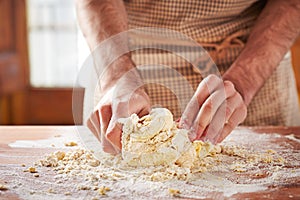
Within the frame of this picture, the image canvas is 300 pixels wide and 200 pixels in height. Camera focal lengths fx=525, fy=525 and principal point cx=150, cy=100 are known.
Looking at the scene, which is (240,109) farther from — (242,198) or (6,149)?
(6,149)

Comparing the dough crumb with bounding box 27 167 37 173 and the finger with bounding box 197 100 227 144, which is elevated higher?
the finger with bounding box 197 100 227 144

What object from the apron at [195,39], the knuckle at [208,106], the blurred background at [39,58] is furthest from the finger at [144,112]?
the blurred background at [39,58]

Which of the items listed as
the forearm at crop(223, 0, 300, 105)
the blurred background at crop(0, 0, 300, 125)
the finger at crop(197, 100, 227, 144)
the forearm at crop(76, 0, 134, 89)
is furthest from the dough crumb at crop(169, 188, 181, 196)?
the blurred background at crop(0, 0, 300, 125)

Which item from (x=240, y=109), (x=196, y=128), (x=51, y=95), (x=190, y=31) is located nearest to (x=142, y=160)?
(x=196, y=128)

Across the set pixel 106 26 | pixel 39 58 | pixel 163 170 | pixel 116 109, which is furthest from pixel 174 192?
pixel 39 58

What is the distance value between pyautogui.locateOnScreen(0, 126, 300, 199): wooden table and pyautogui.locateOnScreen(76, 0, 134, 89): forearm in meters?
0.19

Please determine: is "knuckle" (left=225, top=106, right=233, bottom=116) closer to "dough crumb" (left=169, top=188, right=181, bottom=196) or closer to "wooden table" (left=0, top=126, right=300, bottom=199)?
"wooden table" (left=0, top=126, right=300, bottom=199)

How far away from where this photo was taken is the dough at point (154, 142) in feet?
2.98

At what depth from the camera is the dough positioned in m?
0.91

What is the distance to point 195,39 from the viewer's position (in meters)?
1.40

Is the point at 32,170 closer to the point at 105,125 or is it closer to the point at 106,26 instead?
the point at 105,125

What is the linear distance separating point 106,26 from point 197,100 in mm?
288

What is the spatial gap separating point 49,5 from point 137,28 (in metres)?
2.33

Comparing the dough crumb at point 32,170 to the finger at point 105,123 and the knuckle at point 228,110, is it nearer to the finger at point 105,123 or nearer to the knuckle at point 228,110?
the finger at point 105,123
